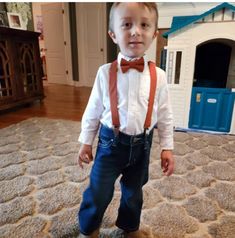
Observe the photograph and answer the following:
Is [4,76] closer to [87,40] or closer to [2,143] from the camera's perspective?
[2,143]

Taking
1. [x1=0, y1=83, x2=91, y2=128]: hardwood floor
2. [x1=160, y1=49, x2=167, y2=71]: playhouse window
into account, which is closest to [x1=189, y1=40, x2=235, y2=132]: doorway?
[x1=160, y1=49, x2=167, y2=71]: playhouse window

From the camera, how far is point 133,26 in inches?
24.6

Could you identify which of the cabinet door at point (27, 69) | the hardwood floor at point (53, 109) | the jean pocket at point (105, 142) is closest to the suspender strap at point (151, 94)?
the jean pocket at point (105, 142)

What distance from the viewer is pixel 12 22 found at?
9.50 ft

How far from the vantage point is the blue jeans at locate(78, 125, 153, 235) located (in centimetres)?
70

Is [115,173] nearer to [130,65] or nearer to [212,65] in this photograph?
[130,65]

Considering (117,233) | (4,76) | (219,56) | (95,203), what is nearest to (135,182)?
(95,203)

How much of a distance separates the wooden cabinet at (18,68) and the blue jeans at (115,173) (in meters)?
2.13

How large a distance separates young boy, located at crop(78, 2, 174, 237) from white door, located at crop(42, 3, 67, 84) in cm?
443

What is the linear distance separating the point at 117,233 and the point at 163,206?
28 centimetres

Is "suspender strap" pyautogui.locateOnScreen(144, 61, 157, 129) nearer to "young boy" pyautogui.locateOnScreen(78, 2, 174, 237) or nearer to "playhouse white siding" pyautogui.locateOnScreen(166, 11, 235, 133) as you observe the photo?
"young boy" pyautogui.locateOnScreen(78, 2, 174, 237)

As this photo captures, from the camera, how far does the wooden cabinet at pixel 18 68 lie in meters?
2.48

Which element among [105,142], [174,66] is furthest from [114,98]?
[174,66]

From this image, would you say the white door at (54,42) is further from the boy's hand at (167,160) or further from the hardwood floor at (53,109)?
the boy's hand at (167,160)
